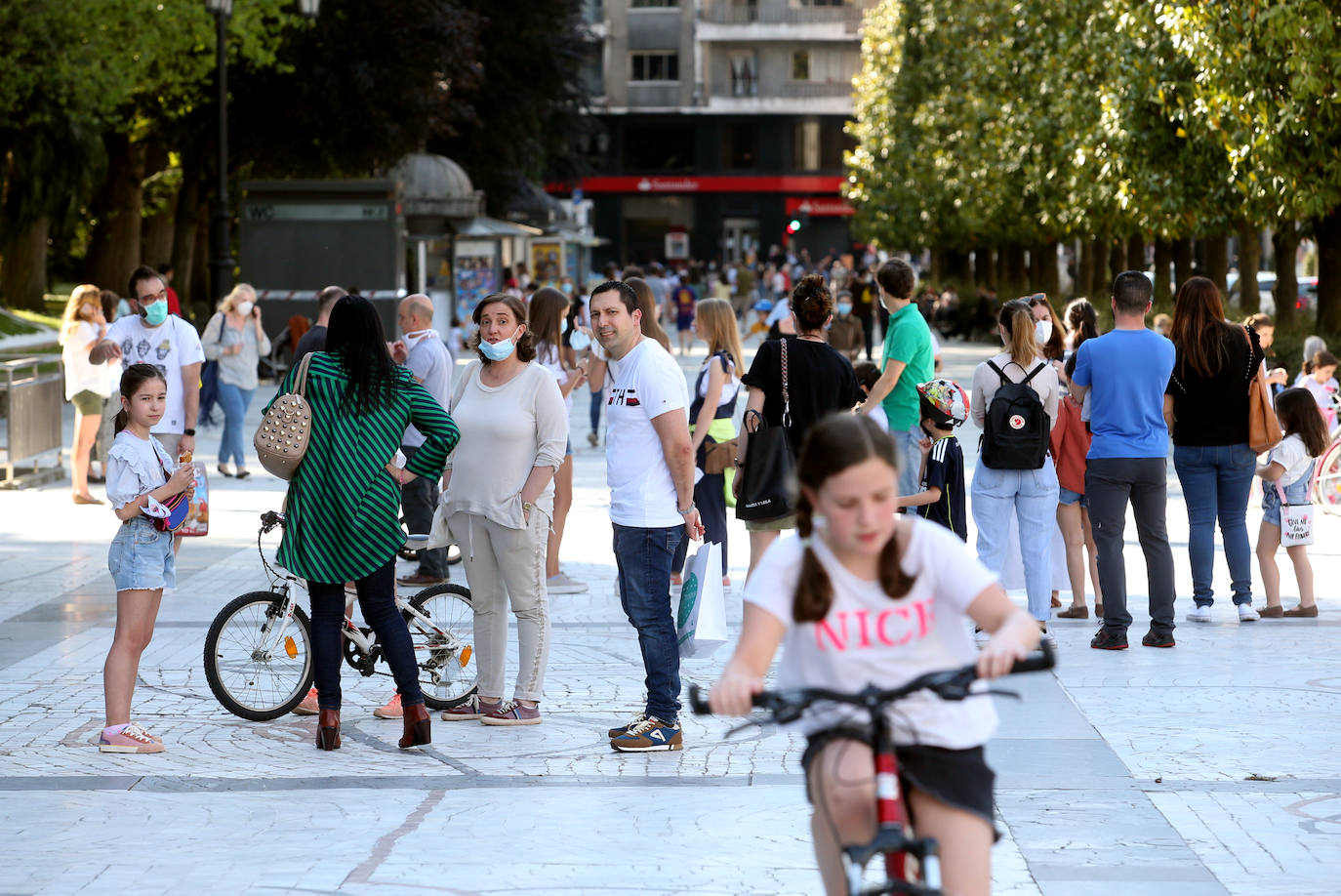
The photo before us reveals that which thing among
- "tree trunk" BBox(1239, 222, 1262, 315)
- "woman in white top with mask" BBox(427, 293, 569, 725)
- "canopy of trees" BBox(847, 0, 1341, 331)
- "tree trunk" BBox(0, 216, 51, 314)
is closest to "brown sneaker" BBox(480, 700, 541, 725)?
"woman in white top with mask" BBox(427, 293, 569, 725)

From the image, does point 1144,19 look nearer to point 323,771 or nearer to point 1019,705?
point 1019,705

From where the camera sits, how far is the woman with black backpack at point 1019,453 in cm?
902

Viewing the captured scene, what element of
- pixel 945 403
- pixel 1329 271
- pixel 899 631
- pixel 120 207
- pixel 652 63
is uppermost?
pixel 652 63

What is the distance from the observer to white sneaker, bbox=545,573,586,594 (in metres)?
11.0

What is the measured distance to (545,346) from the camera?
40.2 ft

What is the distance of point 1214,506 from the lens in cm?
987

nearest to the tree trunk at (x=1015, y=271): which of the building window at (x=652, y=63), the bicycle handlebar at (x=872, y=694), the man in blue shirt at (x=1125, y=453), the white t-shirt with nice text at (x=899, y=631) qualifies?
the building window at (x=652, y=63)

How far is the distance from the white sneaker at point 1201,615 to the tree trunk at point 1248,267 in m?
14.6

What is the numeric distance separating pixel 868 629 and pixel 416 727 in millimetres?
3803

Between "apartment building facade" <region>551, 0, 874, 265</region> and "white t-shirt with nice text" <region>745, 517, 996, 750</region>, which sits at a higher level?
"apartment building facade" <region>551, 0, 874, 265</region>

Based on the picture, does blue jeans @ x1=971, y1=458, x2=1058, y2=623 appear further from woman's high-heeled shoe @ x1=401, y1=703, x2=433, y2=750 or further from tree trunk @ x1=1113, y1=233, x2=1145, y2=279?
tree trunk @ x1=1113, y1=233, x2=1145, y2=279

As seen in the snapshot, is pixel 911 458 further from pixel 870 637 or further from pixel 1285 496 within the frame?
pixel 870 637

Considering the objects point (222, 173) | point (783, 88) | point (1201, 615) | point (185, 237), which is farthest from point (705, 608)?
point (783, 88)

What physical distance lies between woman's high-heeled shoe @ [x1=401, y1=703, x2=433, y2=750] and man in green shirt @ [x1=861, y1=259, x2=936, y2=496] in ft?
10.2
